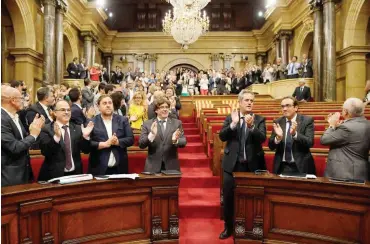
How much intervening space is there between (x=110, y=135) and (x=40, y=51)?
9.49m

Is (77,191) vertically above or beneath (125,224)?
above

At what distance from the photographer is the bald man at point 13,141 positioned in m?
2.74

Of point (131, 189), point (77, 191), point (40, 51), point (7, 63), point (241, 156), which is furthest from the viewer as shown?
point (40, 51)

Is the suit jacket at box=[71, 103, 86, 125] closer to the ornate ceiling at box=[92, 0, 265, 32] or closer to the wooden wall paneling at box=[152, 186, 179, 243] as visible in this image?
the wooden wall paneling at box=[152, 186, 179, 243]

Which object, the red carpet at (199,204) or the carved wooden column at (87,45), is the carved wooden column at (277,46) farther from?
the red carpet at (199,204)

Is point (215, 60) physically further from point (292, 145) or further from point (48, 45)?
point (292, 145)

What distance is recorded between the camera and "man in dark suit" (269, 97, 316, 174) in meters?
3.27

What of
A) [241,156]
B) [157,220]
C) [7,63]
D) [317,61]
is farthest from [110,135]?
[317,61]

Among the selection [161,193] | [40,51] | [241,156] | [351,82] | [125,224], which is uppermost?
[40,51]

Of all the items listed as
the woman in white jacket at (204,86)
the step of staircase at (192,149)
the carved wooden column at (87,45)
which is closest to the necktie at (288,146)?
the step of staircase at (192,149)

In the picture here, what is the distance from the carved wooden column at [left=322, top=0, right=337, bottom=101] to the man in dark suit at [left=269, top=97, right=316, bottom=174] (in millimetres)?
8695

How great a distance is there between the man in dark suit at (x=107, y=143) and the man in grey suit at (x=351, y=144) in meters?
1.67

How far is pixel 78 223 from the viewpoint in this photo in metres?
2.71

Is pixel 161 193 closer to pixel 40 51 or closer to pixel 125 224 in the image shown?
pixel 125 224
